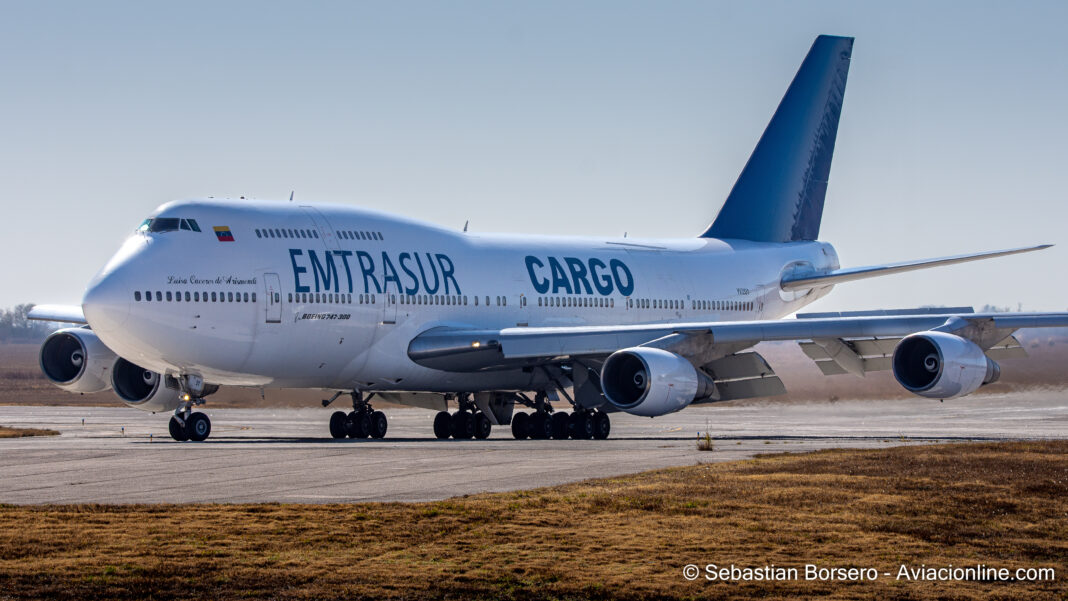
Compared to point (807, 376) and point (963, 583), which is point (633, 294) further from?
point (963, 583)

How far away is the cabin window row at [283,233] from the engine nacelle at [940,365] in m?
11.6

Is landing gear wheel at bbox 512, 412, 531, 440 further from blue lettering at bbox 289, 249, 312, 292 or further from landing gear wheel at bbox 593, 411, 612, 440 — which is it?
blue lettering at bbox 289, 249, 312, 292

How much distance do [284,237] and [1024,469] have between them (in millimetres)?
14879

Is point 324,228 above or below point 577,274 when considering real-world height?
above

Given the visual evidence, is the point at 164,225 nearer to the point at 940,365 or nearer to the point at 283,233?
the point at 283,233

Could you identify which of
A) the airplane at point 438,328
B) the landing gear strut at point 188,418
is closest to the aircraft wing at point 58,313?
the airplane at point 438,328

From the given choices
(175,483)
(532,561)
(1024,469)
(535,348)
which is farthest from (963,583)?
(535,348)

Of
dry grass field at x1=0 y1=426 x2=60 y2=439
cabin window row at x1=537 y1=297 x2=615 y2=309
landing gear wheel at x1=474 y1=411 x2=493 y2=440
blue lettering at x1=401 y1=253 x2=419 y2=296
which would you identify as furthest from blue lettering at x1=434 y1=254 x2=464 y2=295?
dry grass field at x1=0 y1=426 x2=60 y2=439

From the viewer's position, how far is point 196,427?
83.4 ft

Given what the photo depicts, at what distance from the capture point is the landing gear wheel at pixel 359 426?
97.6ft

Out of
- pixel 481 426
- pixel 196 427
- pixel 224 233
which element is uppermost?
pixel 224 233

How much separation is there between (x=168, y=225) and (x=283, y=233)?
233cm

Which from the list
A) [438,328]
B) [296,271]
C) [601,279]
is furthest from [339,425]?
[601,279]

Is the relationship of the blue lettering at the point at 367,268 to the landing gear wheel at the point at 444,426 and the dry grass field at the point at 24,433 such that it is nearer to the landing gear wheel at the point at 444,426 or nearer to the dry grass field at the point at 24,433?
the landing gear wheel at the point at 444,426
